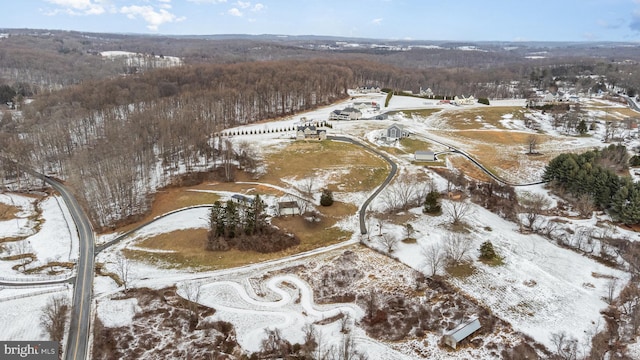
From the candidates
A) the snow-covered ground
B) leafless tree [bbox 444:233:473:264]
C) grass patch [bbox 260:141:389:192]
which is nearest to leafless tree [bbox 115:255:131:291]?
the snow-covered ground

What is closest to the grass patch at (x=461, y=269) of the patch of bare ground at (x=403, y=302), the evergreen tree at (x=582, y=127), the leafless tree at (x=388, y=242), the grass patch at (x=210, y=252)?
the patch of bare ground at (x=403, y=302)

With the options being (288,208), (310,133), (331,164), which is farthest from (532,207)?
(310,133)

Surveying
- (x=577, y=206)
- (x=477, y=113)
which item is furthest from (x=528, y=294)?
(x=477, y=113)

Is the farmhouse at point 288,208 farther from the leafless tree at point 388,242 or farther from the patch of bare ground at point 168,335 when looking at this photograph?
the patch of bare ground at point 168,335

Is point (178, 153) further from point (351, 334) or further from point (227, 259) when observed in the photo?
point (351, 334)

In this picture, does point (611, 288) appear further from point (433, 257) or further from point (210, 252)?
point (210, 252)

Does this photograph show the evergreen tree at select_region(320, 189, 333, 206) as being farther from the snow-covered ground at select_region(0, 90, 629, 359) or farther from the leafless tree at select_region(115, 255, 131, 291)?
the leafless tree at select_region(115, 255, 131, 291)
